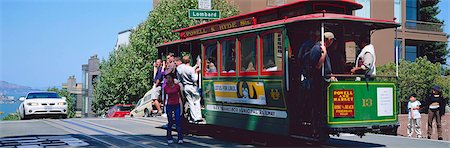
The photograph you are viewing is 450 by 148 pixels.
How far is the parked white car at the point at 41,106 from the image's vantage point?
874 inches

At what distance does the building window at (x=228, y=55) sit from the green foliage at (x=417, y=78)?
54.0 ft

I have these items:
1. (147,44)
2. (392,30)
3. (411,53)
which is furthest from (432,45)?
(147,44)

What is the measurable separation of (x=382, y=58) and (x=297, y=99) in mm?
29556

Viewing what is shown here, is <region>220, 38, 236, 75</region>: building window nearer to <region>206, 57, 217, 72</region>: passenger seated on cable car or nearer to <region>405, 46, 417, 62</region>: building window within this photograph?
<region>206, 57, 217, 72</region>: passenger seated on cable car

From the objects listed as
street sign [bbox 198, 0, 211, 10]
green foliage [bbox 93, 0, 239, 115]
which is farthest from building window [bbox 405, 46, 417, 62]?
street sign [bbox 198, 0, 211, 10]

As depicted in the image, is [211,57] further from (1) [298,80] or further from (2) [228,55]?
(1) [298,80]

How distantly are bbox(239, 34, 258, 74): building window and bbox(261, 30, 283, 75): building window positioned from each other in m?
0.34

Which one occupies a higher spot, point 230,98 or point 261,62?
point 261,62

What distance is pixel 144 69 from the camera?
107ft

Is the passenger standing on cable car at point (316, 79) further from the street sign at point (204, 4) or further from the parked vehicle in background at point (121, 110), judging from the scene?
the parked vehicle in background at point (121, 110)

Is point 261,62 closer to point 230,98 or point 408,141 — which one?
point 230,98

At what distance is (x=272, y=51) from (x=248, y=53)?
0.94 metres

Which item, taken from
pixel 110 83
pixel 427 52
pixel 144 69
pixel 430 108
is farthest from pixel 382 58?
pixel 430 108

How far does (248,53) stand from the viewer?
11492 mm
